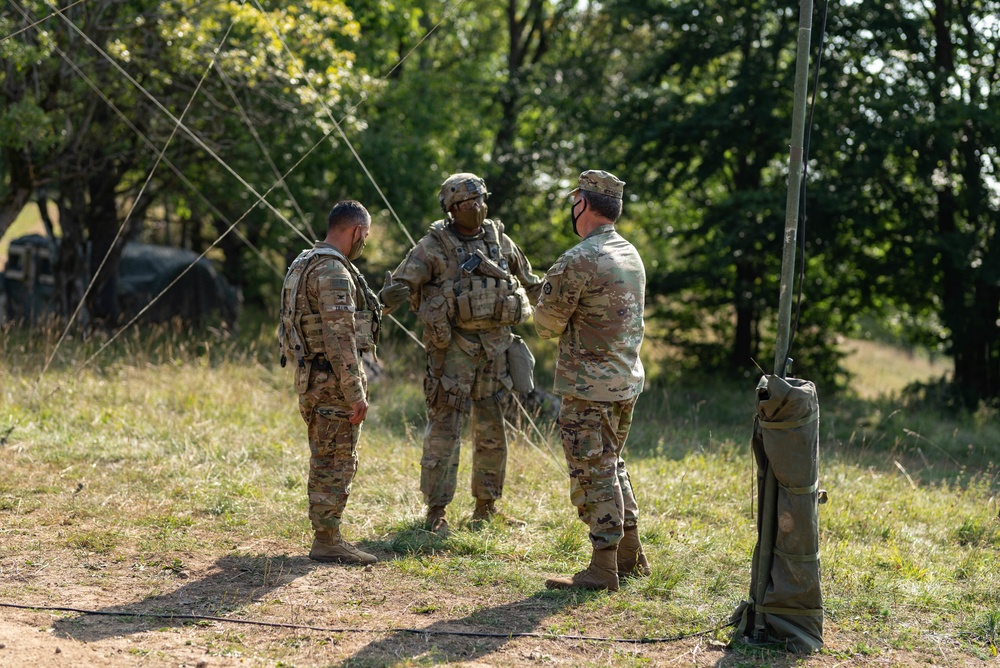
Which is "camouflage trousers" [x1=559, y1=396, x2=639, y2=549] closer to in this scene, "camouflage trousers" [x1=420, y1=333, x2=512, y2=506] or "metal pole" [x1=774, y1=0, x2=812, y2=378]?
"metal pole" [x1=774, y1=0, x2=812, y2=378]

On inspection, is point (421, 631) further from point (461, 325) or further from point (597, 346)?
point (461, 325)

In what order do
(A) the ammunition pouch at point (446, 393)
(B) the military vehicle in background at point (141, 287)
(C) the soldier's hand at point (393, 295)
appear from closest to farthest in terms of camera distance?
(C) the soldier's hand at point (393, 295) → (A) the ammunition pouch at point (446, 393) → (B) the military vehicle in background at point (141, 287)

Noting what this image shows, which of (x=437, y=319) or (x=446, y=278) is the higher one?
(x=446, y=278)

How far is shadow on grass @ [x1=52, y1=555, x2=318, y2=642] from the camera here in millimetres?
4379

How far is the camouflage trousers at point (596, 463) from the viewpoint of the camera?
15.9 ft

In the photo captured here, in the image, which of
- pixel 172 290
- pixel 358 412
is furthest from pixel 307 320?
pixel 172 290

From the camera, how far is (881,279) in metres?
14.1

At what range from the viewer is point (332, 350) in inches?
198

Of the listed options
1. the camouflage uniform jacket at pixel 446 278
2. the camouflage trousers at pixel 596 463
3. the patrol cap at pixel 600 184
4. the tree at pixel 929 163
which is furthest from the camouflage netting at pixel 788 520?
the tree at pixel 929 163

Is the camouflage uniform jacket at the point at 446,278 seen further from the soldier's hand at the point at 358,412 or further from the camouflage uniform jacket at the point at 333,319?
the soldier's hand at the point at 358,412

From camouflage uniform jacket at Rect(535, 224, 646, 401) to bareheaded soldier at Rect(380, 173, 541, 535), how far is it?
3.16 feet

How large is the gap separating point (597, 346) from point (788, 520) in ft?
4.03

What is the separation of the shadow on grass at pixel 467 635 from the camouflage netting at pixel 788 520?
935 mm

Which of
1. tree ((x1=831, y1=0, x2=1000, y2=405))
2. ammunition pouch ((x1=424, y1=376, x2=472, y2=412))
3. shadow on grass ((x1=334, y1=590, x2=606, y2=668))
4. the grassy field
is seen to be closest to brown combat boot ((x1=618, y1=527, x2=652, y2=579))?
the grassy field
